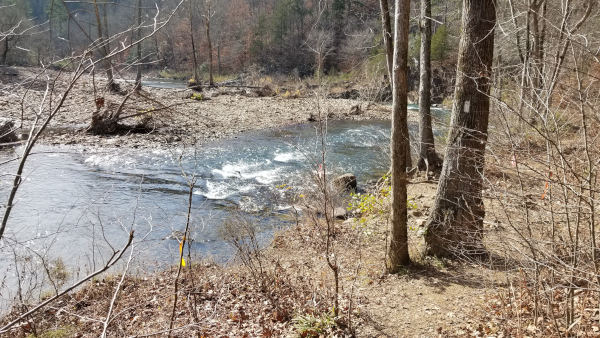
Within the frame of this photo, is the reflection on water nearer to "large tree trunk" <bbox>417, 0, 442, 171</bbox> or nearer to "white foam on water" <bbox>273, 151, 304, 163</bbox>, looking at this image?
"white foam on water" <bbox>273, 151, 304, 163</bbox>

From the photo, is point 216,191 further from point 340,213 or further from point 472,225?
point 472,225

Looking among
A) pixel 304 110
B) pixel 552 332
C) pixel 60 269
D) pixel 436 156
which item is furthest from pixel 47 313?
pixel 304 110

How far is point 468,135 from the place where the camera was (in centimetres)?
561

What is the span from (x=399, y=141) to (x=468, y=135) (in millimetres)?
1104

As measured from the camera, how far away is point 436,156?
10.8 metres

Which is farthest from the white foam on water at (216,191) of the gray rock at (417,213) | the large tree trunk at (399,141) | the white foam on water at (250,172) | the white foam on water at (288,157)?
the large tree trunk at (399,141)

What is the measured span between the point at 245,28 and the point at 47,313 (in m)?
47.7

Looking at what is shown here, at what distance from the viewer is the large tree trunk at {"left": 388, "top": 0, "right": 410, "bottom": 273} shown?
5.11m

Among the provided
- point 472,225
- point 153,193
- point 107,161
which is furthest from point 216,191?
point 472,225

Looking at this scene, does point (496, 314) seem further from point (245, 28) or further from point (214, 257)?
Answer: point (245, 28)

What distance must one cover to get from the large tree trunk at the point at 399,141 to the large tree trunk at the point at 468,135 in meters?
0.59

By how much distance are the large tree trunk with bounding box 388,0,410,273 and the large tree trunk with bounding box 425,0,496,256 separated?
0.59 metres

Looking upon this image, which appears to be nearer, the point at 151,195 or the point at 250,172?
the point at 151,195

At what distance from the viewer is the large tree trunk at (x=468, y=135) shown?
17.7 feet
